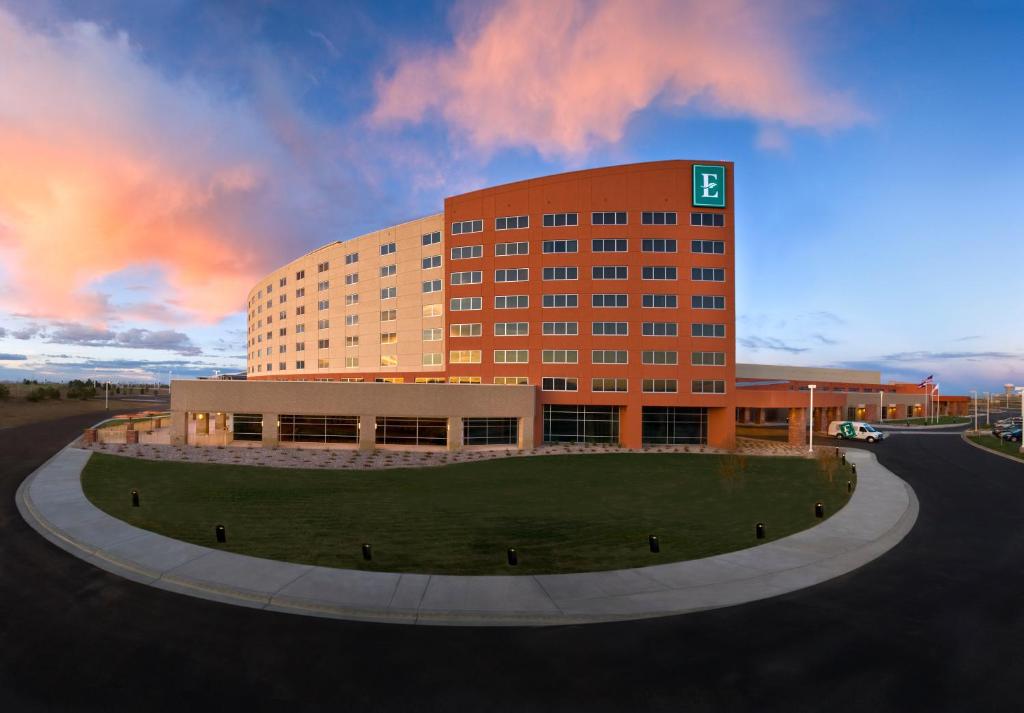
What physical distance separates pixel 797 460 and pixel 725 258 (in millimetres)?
21144

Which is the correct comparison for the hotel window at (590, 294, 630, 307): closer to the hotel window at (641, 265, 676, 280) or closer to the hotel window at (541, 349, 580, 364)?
the hotel window at (641, 265, 676, 280)

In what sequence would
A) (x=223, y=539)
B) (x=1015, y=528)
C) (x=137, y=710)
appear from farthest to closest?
(x=1015, y=528) < (x=223, y=539) < (x=137, y=710)

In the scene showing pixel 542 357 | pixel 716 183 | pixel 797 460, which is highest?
pixel 716 183

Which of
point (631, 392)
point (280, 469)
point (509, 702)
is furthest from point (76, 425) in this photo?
point (509, 702)

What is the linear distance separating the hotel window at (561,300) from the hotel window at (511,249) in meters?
5.51

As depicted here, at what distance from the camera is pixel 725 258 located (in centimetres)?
4809

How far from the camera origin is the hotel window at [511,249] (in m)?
49.7

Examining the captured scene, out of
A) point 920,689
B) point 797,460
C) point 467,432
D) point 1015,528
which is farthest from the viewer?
point 467,432

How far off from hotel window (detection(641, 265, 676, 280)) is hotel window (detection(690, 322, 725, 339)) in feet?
18.4

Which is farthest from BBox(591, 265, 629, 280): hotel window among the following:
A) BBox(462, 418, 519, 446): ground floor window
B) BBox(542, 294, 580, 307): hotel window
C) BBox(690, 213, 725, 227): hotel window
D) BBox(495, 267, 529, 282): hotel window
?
BBox(462, 418, 519, 446): ground floor window

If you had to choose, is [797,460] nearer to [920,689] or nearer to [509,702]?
[920,689]

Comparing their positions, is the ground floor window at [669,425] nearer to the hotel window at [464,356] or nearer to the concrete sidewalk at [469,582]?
the hotel window at [464,356]

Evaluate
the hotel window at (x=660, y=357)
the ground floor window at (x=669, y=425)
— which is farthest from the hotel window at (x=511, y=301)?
the ground floor window at (x=669, y=425)

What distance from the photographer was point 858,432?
174ft
